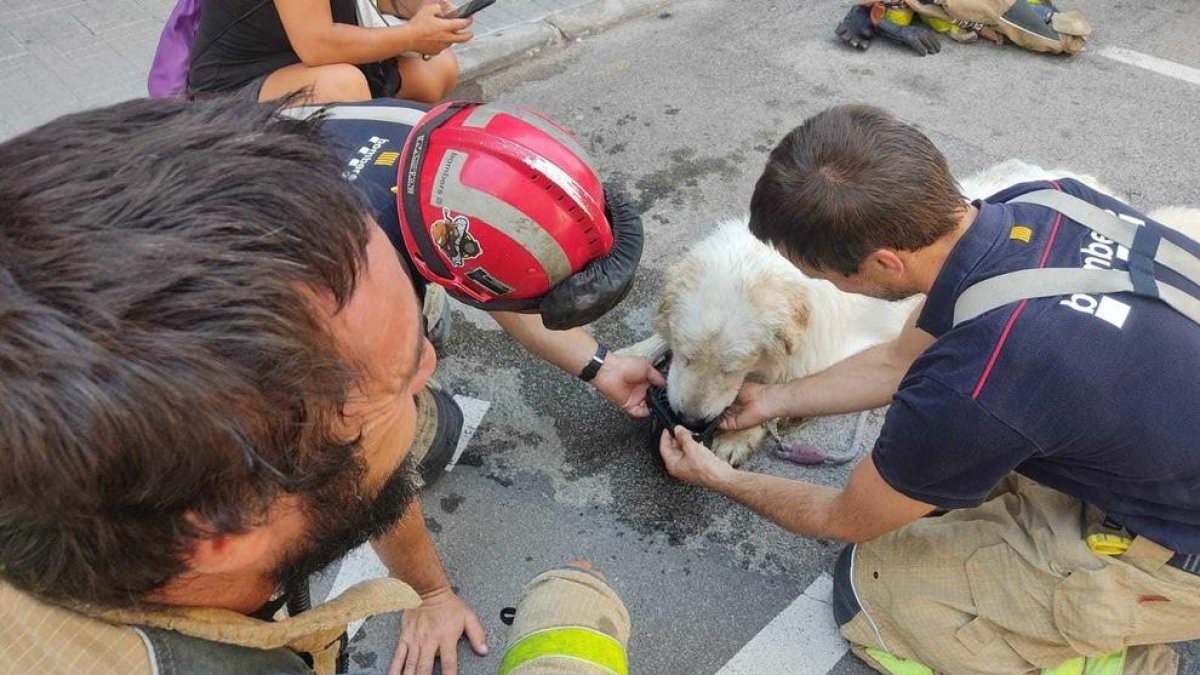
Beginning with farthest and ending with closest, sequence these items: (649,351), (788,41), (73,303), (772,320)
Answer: (788,41) < (649,351) < (772,320) < (73,303)

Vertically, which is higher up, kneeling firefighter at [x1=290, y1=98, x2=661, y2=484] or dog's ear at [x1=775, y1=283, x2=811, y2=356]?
kneeling firefighter at [x1=290, y1=98, x2=661, y2=484]

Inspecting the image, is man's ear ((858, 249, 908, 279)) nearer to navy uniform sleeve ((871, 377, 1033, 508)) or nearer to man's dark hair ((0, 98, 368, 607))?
navy uniform sleeve ((871, 377, 1033, 508))

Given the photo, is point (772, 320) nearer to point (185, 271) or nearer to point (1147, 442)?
point (1147, 442)

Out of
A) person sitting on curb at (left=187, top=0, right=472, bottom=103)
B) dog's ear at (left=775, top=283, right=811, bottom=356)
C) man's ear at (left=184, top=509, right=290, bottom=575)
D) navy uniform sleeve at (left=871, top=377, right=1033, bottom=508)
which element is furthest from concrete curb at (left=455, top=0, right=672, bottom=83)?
man's ear at (left=184, top=509, right=290, bottom=575)

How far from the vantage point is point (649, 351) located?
3.43m

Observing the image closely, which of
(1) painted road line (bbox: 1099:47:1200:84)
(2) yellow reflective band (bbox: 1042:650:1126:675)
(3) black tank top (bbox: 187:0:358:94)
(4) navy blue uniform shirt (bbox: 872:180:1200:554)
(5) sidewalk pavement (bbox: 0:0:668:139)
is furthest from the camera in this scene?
(1) painted road line (bbox: 1099:47:1200:84)

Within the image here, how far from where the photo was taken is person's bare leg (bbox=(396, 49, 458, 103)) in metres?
3.58

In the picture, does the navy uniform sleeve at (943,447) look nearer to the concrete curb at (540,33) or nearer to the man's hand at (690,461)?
the man's hand at (690,461)

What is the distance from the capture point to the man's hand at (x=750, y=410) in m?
3.07

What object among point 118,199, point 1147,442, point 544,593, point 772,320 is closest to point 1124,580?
point 1147,442

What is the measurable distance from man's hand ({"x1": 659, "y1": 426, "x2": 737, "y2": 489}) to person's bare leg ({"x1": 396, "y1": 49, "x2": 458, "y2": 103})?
1.82 meters

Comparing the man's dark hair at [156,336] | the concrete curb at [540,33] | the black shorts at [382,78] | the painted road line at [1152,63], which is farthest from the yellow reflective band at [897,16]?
the man's dark hair at [156,336]

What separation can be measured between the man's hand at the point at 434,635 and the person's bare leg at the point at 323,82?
1.72 meters

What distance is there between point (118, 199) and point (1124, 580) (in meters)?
2.33
